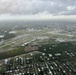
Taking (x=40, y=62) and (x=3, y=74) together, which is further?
(x=40, y=62)

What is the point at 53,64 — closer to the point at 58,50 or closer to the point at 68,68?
the point at 68,68

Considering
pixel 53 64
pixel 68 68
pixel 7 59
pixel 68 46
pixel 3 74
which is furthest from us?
pixel 68 46

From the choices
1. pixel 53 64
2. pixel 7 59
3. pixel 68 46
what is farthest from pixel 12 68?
pixel 68 46

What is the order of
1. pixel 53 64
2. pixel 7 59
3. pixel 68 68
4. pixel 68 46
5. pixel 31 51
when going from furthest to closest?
1. pixel 68 46
2. pixel 31 51
3. pixel 7 59
4. pixel 53 64
5. pixel 68 68

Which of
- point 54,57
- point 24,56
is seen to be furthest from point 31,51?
point 54,57

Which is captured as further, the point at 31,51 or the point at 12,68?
the point at 31,51

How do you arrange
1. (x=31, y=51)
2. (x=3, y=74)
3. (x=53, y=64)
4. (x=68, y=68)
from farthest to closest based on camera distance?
(x=31, y=51) < (x=53, y=64) < (x=68, y=68) < (x=3, y=74)

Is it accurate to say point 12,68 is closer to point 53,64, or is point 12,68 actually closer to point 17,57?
point 17,57

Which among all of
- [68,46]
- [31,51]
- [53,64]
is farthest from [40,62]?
[68,46]
